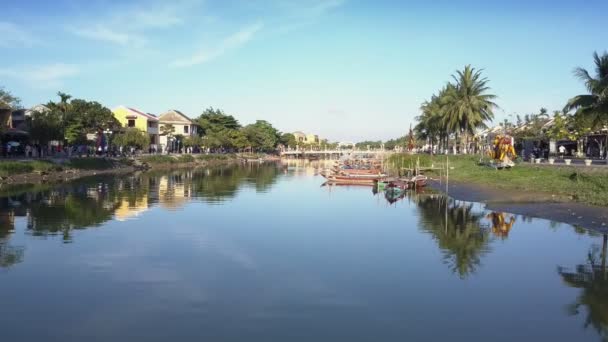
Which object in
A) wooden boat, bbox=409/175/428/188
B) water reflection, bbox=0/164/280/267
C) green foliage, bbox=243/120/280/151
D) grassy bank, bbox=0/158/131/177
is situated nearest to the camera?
water reflection, bbox=0/164/280/267

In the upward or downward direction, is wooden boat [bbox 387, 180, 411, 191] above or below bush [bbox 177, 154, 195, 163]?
below

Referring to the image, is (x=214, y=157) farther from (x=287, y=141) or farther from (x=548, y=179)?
(x=548, y=179)

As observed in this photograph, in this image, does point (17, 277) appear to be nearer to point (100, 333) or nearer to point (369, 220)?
point (100, 333)

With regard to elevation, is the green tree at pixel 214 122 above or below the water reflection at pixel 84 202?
above

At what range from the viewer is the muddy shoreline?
22.9m

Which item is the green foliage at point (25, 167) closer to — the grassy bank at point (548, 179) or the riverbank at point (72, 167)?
the riverbank at point (72, 167)

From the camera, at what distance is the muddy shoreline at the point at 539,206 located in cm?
2291

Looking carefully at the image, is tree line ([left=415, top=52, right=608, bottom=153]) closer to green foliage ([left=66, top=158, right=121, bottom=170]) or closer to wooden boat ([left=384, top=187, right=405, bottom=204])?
wooden boat ([left=384, top=187, right=405, bottom=204])

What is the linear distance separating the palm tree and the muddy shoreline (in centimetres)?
727

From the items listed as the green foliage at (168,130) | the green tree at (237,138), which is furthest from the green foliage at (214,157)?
the green foliage at (168,130)

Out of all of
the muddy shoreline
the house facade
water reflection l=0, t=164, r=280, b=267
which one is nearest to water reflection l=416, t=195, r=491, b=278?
the muddy shoreline

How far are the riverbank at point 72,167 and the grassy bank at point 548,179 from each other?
34752 mm

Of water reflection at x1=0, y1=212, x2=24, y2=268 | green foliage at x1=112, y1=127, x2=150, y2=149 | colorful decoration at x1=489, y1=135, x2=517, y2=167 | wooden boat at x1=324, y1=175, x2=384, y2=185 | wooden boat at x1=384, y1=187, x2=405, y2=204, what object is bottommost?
water reflection at x1=0, y1=212, x2=24, y2=268

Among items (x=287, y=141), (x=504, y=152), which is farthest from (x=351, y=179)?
(x=287, y=141)
